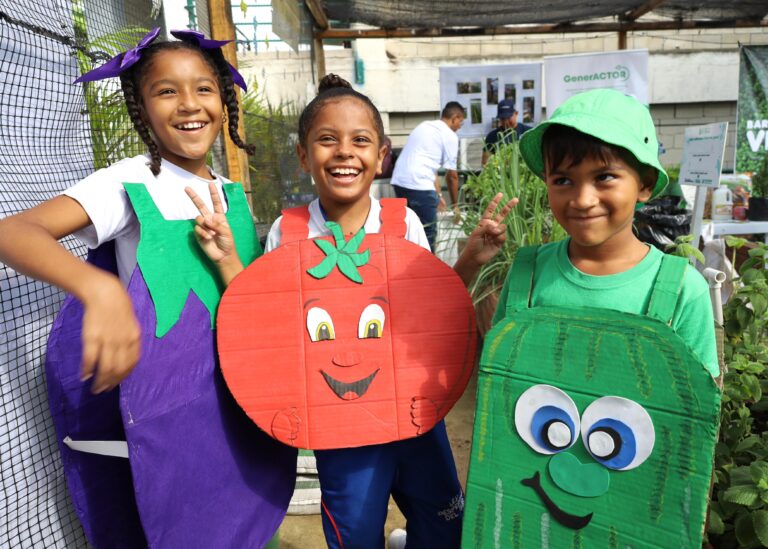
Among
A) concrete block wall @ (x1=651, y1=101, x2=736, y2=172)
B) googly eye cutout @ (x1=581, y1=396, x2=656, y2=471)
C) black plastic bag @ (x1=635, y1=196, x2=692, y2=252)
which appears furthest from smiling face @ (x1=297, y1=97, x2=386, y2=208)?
concrete block wall @ (x1=651, y1=101, x2=736, y2=172)

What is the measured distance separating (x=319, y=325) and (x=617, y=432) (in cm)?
69

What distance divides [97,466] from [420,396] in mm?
801

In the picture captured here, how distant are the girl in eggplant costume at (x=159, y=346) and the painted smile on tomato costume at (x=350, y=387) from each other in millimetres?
276

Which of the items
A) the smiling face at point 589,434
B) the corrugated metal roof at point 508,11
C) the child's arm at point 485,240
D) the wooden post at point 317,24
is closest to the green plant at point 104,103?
the child's arm at point 485,240

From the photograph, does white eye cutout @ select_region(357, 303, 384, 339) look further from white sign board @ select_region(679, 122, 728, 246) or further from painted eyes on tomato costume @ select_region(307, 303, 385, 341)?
white sign board @ select_region(679, 122, 728, 246)

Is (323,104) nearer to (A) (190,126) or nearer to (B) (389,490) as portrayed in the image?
(A) (190,126)

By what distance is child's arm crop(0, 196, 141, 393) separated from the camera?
84 centimetres

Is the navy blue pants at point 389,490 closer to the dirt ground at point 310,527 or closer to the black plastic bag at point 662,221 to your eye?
the dirt ground at point 310,527

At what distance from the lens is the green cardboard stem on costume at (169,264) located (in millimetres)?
1139

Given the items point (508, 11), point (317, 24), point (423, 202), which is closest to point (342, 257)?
point (423, 202)

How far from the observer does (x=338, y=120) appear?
135cm

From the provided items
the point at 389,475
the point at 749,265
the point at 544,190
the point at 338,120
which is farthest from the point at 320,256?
the point at 544,190

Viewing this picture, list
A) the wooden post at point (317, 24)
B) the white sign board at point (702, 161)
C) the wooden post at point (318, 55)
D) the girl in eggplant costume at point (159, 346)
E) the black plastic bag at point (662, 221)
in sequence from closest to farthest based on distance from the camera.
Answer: the girl in eggplant costume at point (159, 346) → the white sign board at point (702, 161) → the black plastic bag at point (662, 221) → the wooden post at point (317, 24) → the wooden post at point (318, 55)

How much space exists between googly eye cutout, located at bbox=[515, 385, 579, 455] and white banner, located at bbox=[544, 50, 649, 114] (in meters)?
4.89
